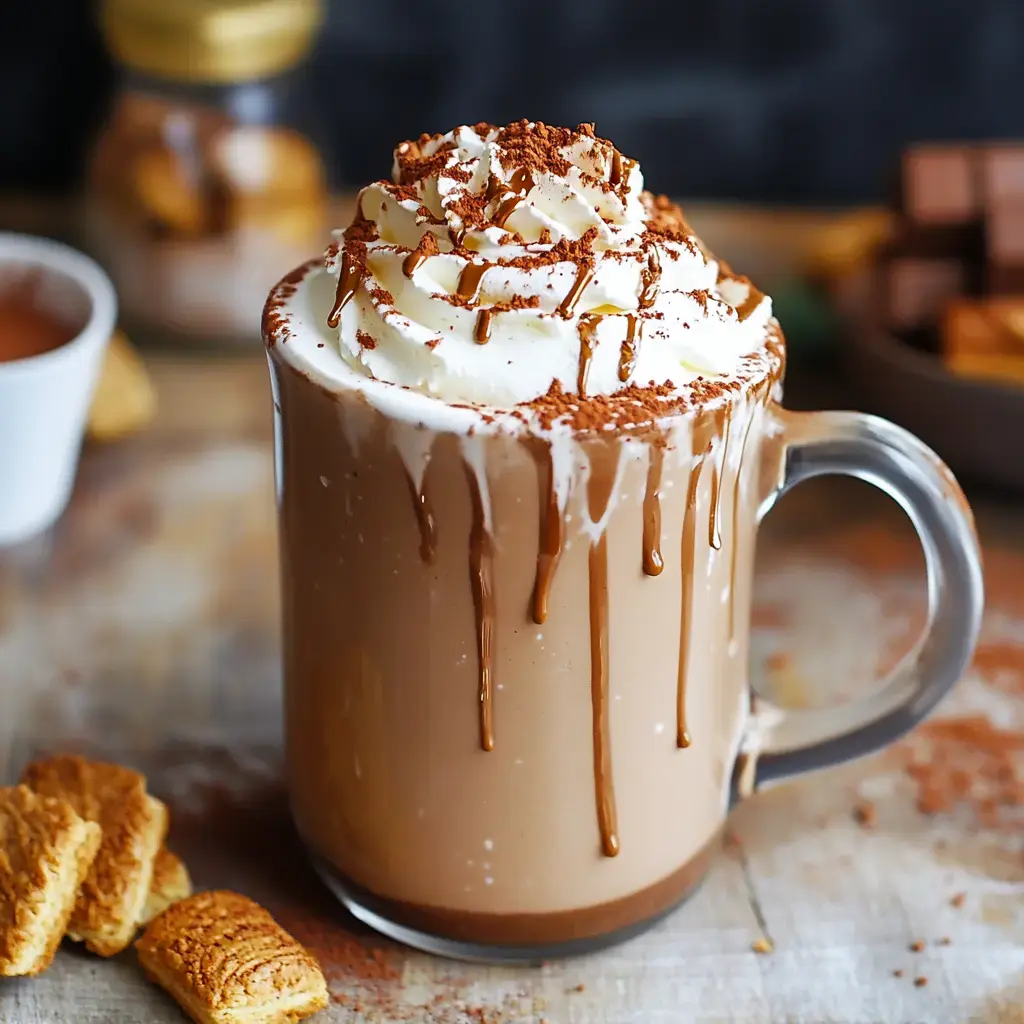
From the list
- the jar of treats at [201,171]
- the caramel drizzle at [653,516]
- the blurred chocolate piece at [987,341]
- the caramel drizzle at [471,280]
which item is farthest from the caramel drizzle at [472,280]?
the jar of treats at [201,171]

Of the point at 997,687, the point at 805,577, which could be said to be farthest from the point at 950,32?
the point at 997,687

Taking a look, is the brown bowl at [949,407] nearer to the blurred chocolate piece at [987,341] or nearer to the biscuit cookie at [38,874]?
the blurred chocolate piece at [987,341]

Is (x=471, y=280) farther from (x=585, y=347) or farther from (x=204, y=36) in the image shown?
(x=204, y=36)

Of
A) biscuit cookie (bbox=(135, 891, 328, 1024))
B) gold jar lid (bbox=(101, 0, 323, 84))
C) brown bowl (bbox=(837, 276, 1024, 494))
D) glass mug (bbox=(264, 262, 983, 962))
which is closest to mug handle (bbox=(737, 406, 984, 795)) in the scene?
glass mug (bbox=(264, 262, 983, 962))

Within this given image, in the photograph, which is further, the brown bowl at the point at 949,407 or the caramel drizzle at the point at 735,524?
the brown bowl at the point at 949,407

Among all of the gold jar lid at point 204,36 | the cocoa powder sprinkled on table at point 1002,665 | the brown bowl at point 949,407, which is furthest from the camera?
the gold jar lid at point 204,36

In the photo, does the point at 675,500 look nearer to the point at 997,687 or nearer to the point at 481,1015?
the point at 481,1015

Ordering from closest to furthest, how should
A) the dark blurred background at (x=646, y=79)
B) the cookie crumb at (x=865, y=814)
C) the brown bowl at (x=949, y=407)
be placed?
the cookie crumb at (x=865, y=814) < the brown bowl at (x=949, y=407) < the dark blurred background at (x=646, y=79)
